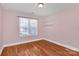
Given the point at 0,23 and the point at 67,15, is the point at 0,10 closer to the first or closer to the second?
the point at 0,23

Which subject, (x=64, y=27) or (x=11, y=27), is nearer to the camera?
(x=11, y=27)

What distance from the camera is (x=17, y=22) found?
1.47m

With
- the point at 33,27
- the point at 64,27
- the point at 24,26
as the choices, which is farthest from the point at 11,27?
the point at 64,27

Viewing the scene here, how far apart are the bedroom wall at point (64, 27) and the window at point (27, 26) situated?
170 millimetres

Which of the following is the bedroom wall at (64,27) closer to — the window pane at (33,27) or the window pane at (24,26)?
the window pane at (33,27)

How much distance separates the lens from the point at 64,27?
1700 millimetres

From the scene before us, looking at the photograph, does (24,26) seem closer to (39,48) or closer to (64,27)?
(39,48)

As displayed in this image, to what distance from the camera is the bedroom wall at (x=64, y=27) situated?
1.56m

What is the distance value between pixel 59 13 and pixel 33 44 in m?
0.62

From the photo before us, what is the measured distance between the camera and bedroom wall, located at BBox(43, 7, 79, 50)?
1556mm

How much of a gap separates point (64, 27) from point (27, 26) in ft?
2.11

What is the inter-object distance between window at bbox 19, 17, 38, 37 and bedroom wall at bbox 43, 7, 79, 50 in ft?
0.56

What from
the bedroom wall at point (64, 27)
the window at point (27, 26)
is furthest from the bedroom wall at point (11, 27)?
the bedroom wall at point (64, 27)

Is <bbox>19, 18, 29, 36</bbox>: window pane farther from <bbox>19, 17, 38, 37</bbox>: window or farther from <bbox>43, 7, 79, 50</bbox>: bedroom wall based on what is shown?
<bbox>43, 7, 79, 50</bbox>: bedroom wall
